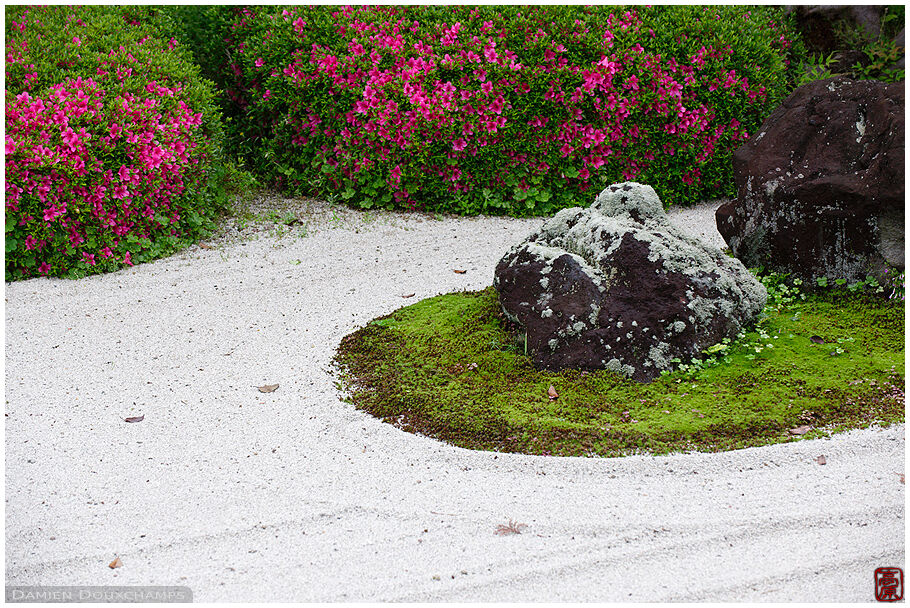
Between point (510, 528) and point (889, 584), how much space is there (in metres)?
1.31

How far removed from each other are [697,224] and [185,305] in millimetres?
4364

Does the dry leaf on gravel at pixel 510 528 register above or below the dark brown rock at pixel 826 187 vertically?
below

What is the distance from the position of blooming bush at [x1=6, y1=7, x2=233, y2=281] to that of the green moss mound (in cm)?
256

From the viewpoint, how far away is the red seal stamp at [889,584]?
278 cm

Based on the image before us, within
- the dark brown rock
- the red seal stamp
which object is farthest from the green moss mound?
the red seal stamp

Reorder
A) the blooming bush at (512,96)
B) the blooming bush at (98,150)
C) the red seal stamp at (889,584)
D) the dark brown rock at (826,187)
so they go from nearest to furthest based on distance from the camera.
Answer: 1. the red seal stamp at (889,584)
2. the dark brown rock at (826,187)
3. the blooming bush at (98,150)
4. the blooming bush at (512,96)

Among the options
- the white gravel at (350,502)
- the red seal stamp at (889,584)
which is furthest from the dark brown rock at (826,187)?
the red seal stamp at (889,584)

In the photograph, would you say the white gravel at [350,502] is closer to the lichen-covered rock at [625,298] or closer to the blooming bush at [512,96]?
the lichen-covered rock at [625,298]

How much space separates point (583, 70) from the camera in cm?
722

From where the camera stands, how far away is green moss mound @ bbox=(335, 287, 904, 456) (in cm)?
377

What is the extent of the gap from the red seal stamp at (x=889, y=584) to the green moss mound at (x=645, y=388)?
87 cm

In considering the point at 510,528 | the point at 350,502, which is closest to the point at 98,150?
the point at 350,502

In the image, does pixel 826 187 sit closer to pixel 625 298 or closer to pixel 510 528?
pixel 625 298

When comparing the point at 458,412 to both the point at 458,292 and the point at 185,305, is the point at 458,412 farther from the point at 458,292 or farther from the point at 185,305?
the point at 185,305
